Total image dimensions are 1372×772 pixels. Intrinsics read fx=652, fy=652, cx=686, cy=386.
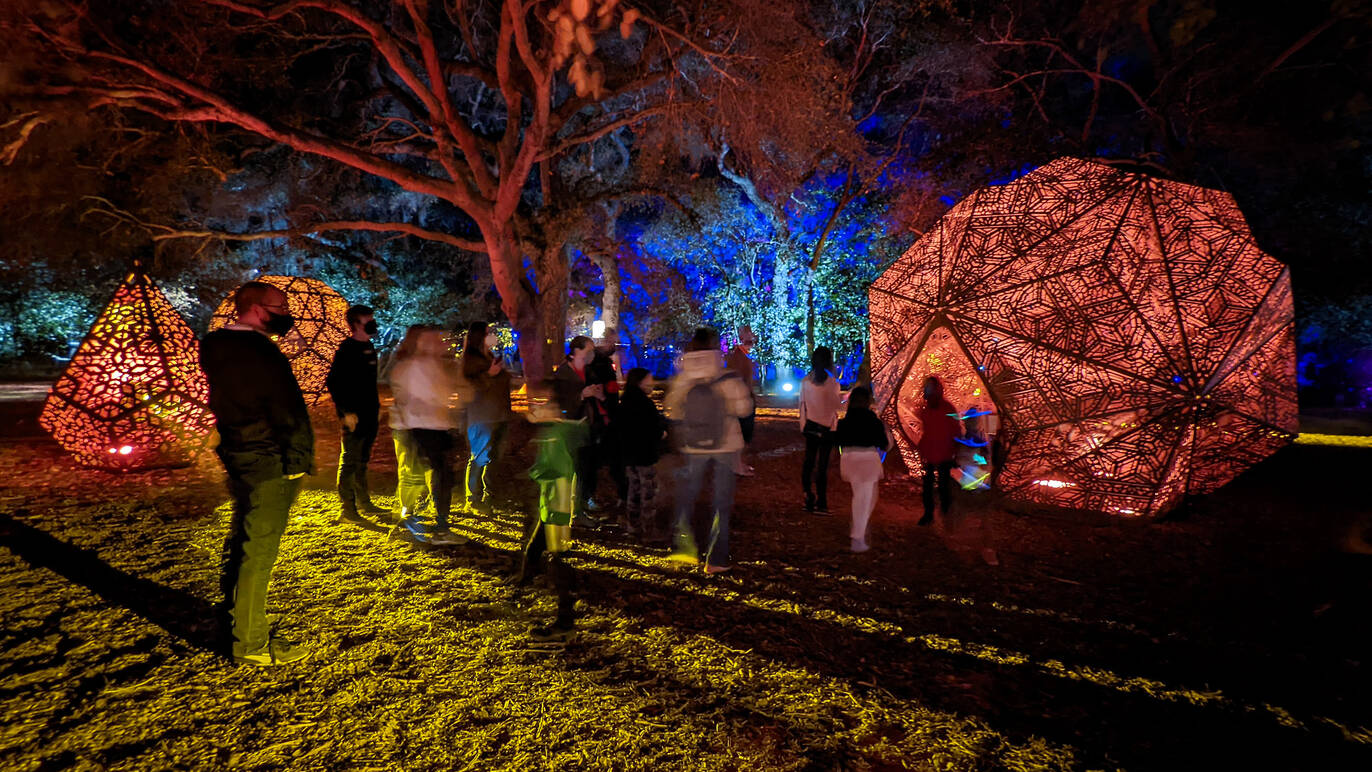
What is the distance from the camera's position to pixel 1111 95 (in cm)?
2122

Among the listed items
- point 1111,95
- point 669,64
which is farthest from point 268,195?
point 1111,95

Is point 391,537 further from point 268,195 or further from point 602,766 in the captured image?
point 268,195

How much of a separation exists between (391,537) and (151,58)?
34.3ft

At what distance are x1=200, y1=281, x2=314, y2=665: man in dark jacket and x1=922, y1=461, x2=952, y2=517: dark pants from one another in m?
5.57

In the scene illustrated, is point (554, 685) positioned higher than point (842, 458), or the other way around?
point (842, 458)

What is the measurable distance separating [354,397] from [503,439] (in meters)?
1.56

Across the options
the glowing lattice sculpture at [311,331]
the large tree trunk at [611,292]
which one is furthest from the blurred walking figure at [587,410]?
the large tree trunk at [611,292]

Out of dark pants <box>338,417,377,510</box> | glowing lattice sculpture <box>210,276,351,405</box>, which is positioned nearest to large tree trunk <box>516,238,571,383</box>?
glowing lattice sculpture <box>210,276,351,405</box>

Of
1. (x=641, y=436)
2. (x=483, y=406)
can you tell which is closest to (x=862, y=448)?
(x=641, y=436)

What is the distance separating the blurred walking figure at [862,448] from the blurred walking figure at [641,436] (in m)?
1.71

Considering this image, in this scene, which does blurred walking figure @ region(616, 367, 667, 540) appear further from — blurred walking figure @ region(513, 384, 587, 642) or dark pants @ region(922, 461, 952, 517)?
dark pants @ region(922, 461, 952, 517)

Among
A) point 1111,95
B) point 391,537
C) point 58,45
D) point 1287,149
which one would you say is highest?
point 1111,95

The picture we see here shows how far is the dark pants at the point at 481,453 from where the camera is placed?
22.5ft

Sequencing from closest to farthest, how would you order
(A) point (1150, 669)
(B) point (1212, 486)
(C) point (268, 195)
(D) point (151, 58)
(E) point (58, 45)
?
(A) point (1150, 669)
(B) point (1212, 486)
(E) point (58, 45)
(D) point (151, 58)
(C) point (268, 195)
